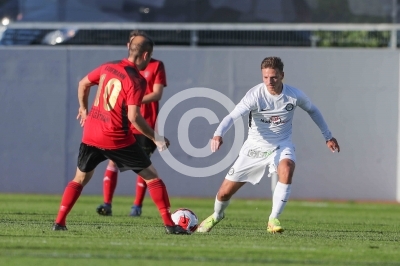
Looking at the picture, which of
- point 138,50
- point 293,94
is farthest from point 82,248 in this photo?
point 293,94

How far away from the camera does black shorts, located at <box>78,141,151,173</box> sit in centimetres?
818

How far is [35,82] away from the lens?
17.5m

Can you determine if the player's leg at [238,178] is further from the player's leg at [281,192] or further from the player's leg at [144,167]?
the player's leg at [144,167]

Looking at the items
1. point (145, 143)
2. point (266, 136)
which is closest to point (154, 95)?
Result: point (145, 143)

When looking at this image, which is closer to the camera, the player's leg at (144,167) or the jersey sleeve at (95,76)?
the player's leg at (144,167)

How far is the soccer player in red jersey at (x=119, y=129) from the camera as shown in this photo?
26.2 feet

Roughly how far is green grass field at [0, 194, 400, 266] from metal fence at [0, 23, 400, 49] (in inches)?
234

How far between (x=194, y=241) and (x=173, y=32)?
10912mm

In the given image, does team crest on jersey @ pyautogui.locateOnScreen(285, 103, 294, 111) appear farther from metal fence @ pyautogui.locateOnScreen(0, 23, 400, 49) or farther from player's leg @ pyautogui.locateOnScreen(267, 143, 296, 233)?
metal fence @ pyautogui.locateOnScreen(0, 23, 400, 49)

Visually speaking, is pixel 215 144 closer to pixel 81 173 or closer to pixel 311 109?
pixel 81 173

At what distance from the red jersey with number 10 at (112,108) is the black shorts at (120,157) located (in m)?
0.06

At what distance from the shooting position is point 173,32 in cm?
1812

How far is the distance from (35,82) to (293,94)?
9.35 m

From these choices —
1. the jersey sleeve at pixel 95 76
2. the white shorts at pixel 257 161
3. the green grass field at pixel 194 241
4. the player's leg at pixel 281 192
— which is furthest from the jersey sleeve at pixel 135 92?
the player's leg at pixel 281 192
